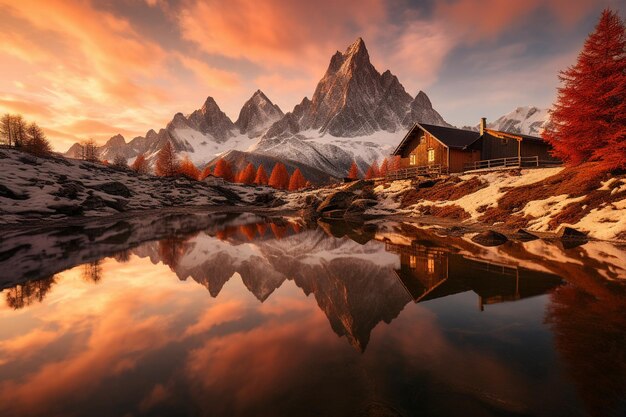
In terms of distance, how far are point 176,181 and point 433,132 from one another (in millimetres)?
48659

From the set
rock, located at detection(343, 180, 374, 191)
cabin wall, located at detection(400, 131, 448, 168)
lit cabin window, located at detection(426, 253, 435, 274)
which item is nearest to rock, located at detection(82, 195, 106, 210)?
rock, located at detection(343, 180, 374, 191)

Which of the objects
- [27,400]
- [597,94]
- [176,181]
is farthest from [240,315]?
[176,181]

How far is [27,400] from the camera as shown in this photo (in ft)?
12.5

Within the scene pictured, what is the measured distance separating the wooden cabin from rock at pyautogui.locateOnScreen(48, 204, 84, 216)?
4181 centimetres

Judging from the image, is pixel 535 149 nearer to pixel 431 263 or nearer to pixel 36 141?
pixel 431 263

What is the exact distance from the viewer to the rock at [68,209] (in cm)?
2678

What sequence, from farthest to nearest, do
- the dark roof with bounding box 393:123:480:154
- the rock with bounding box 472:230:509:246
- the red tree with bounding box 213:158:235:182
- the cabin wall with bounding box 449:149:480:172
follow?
1. the red tree with bounding box 213:158:235:182
2. the dark roof with bounding box 393:123:480:154
3. the cabin wall with bounding box 449:149:480:172
4. the rock with bounding box 472:230:509:246

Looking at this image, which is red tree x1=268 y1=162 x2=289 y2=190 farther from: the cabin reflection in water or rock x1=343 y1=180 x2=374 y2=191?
the cabin reflection in water

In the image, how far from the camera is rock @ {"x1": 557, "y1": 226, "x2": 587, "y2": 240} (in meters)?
14.3

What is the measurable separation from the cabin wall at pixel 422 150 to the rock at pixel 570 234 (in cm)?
2411

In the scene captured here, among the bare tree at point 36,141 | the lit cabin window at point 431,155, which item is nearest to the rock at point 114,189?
the bare tree at point 36,141

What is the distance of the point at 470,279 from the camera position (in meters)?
8.67

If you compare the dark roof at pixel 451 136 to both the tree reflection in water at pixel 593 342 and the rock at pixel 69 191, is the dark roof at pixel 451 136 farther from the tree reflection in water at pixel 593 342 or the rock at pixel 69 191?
the rock at pixel 69 191

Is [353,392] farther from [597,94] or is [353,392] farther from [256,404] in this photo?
[597,94]
